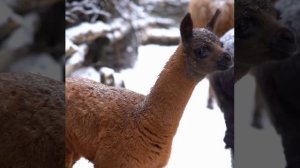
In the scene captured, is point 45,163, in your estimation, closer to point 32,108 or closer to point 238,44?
point 32,108

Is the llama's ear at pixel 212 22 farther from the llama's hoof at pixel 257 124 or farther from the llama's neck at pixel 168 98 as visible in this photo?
the llama's hoof at pixel 257 124

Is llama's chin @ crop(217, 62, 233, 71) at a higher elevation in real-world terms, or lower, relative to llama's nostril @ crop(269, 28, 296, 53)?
lower

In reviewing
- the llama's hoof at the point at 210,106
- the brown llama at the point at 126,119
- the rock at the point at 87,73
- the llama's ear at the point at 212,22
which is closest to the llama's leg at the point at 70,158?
the brown llama at the point at 126,119

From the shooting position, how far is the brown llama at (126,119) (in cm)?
95

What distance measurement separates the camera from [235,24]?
0.83 meters

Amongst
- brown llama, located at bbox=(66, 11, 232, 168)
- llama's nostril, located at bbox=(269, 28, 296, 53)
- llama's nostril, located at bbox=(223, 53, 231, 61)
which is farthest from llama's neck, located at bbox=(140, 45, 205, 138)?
llama's nostril, located at bbox=(269, 28, 296, 53)

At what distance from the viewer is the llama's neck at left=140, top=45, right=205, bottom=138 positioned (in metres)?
0.93

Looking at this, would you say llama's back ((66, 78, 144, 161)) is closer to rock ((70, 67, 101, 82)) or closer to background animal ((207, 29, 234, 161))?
rock ((70, 67, 101, 82))

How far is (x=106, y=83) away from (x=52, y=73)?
0.19 m

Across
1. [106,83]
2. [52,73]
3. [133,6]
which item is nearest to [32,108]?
[52,73]

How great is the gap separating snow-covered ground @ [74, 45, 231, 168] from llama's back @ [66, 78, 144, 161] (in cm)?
4

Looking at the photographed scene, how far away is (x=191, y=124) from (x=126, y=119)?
0.17 m

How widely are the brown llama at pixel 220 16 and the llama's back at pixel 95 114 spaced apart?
25 cm

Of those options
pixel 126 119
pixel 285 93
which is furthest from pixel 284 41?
pixel 126 119
